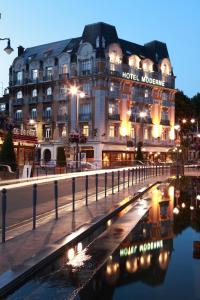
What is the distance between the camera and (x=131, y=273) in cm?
679

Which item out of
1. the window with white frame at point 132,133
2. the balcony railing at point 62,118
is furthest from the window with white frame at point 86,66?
the window with white frame at point 132,133

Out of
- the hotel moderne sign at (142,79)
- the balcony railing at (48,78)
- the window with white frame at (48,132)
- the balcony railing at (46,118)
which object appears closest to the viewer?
the hotel moderne sign at (142,79)

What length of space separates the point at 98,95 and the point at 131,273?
2455 inches

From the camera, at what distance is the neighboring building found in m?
69.1

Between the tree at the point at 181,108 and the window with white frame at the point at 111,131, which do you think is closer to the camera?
the window with white frame at the point at 111,131

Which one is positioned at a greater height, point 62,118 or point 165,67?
point 165,67

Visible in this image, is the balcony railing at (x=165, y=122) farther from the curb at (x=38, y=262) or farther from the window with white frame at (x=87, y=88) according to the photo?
the curb at (x=38, y=262)

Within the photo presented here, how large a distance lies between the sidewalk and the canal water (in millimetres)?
217

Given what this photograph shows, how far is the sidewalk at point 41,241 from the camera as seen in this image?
6660mm

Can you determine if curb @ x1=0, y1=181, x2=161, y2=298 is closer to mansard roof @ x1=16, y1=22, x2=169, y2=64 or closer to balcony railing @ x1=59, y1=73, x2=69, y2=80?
mansard roof @ x1=16, y1=22, x2=169, y2=64

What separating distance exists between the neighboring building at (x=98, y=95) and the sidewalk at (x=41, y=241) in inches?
2149

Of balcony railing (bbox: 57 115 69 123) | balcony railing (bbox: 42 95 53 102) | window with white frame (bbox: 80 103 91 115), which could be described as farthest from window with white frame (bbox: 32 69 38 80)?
window with white frame (bbox: 80 103 91 115)

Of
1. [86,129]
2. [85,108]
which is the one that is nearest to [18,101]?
[85,108]

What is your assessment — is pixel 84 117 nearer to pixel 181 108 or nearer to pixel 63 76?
pixel 63 76
